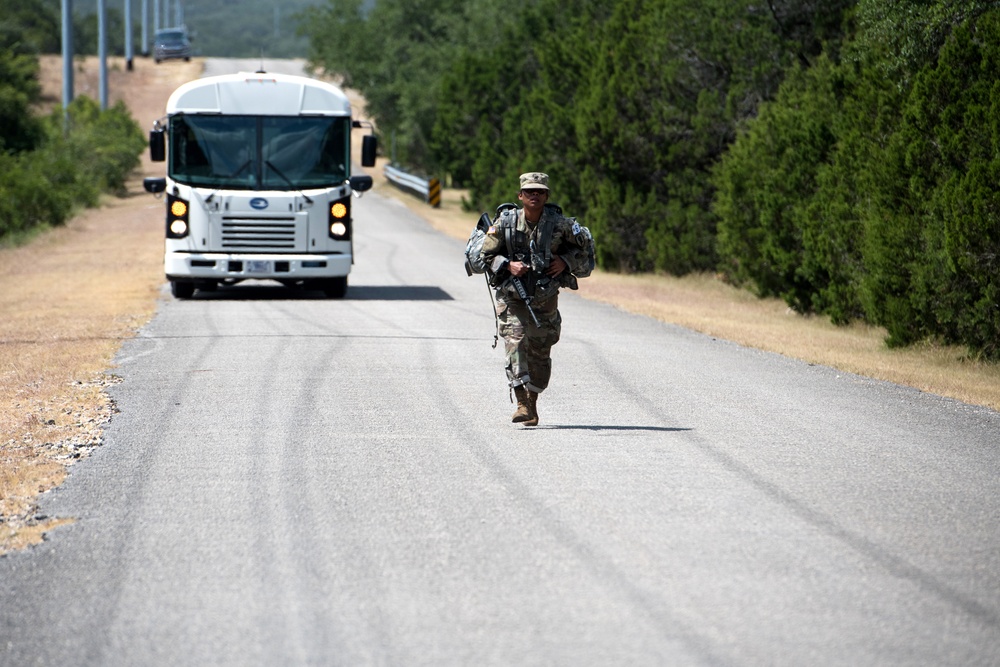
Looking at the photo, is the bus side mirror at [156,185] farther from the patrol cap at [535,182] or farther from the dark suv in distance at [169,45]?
the dark suv in distance at [169,45]

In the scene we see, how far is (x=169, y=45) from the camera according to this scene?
Result: 346 ft

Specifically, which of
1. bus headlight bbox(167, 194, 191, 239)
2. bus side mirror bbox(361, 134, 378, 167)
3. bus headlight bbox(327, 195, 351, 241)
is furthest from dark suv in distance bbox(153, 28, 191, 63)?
bus side mirror bbox(361, 134, 378, 167)

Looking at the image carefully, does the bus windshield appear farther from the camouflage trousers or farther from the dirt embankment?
the camouflage trousers

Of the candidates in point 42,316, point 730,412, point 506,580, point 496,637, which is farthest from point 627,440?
point 42,316

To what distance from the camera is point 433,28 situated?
74.2 metres

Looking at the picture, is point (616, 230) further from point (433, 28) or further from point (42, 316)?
A: point (433, 28)

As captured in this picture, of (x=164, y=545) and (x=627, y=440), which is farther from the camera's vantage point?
(x=627, y=440)

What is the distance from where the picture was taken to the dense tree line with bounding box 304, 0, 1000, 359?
1541cm

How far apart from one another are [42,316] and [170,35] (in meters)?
93.0

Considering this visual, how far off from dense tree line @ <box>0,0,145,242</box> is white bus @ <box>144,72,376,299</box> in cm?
1693

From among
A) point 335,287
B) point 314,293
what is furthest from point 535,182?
point 314,293

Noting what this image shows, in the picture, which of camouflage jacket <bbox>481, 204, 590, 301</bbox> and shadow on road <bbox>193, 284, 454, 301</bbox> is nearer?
camouflage jacket <bbox>481, 204, 590, 301</bbox>

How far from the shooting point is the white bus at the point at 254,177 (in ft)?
65.0

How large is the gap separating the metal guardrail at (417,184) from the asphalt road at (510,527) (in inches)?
1580
